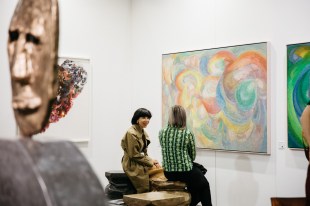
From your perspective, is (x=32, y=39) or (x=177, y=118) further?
(x=177, y=118)

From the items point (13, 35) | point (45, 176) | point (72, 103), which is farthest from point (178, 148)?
point (45, 176)

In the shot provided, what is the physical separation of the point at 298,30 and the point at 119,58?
3.29 m

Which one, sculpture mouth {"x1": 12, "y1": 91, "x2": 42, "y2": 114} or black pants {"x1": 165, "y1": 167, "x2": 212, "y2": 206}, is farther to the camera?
black pants {"x1": 165, "y1": 167, "x2": 212, "y2": 206}

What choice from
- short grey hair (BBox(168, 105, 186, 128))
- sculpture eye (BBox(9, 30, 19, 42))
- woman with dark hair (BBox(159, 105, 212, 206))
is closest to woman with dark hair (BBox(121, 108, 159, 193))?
woman with dark hair (BBox(159, 105, 212, 206))

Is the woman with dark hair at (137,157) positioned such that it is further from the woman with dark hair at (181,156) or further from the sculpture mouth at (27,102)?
the sculpture mouth at (27,102)

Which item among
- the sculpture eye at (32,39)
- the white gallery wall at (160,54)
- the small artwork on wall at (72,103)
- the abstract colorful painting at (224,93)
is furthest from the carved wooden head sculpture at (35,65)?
the small artwork on wall at (72,103)

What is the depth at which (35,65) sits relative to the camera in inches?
47.5

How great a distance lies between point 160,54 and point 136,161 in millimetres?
2024

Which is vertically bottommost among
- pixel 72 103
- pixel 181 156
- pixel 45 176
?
pixel 181 156

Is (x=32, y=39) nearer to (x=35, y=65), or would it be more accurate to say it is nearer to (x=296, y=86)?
(x=35, y=65)

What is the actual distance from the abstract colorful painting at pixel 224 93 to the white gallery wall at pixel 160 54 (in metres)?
0.12

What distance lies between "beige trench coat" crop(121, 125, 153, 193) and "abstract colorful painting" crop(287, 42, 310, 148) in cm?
190

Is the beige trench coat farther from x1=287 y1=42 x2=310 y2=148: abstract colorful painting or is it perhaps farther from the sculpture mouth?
the sculpture mouth

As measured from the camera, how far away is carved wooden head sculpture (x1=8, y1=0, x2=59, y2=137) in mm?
1188
